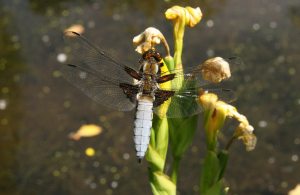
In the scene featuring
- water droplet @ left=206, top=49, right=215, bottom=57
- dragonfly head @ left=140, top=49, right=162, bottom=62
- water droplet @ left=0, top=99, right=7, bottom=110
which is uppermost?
water droplet @ left=206, top=49, right=215, bottom=57

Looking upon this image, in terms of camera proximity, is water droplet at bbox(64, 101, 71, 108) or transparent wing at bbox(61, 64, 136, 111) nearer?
transparent wing at bbox(61, 64, 136, 111)

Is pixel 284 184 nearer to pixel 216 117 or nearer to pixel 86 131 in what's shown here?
pixel 86 131

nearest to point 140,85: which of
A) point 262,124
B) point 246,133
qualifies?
point 246,133

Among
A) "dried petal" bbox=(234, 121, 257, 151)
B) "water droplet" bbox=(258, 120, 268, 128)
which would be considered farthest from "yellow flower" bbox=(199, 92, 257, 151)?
"water droplet" bbox=(258, 120, 268, 128)

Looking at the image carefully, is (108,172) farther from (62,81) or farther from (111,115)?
(62,81)

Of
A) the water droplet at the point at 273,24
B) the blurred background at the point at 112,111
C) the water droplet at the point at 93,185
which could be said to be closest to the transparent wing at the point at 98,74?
the blurred background at the point at 112,111

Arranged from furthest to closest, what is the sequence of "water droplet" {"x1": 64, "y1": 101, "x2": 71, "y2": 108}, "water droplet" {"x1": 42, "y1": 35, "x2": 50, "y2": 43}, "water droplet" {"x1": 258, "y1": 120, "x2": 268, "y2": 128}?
"water droplet" {"x1": 42, "y1": 35, "x2": 50, "y2": 43}
"water droplet" {"x1": 64, "y1": 101, "x2": 71, "y2": 108}
"water droplet" {"x1": 258, "y1": 120, "x2": 268, "y2": 128}

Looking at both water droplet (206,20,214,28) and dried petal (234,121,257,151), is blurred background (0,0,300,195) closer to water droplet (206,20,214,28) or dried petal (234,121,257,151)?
A: water droplet (206,20,214,28)
